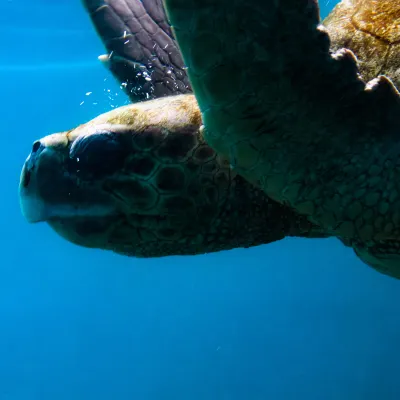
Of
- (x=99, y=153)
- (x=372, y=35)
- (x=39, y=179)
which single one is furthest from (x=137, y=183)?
(x=372, y=35)

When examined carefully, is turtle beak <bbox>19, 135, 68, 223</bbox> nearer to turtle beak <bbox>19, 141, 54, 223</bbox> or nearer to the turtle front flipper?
turtle beak <bbox>19, 141, 54, 223</bbox>

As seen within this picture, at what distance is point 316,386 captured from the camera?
24.2 meters

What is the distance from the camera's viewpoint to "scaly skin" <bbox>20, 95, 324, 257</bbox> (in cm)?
164

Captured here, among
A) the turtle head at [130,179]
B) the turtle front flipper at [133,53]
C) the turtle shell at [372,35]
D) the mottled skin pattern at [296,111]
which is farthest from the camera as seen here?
the turtle front flipper at [133,53]

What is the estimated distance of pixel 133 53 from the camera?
2574 millimetres

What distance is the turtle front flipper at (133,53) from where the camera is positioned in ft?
8.36

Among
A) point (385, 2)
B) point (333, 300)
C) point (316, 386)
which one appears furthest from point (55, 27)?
point (333, 300)

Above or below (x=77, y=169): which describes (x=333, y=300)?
below

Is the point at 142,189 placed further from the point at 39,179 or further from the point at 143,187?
the point at 39,179

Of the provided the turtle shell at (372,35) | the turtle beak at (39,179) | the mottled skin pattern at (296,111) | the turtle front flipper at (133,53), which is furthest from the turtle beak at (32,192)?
the turtle shell at (372,35)

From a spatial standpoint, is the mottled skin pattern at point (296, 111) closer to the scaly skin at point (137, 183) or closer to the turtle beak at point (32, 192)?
the scaly skin at point (137, 183)

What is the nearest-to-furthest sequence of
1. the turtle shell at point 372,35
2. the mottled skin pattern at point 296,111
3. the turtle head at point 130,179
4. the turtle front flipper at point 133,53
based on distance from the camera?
the mottled skin pattern at point 296,111 < the turtle head at point 130,179 < the turtle shell at point 372,35 < the turtle front flipper at point 133,53

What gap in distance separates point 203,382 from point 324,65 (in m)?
29.6

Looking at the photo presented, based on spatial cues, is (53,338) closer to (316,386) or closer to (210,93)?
(316,386)
